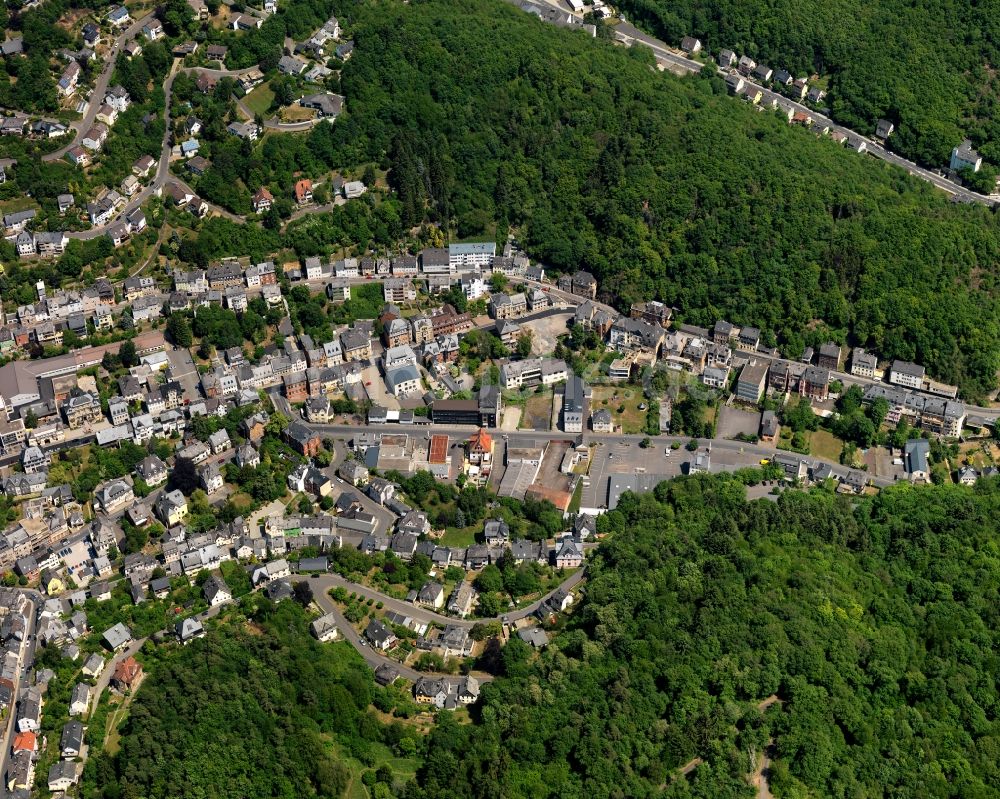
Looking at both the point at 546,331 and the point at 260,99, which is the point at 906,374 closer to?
the point at 546,331

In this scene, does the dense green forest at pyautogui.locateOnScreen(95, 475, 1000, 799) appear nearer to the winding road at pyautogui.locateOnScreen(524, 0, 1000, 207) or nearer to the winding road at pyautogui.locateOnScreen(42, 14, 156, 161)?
the winding road at pyautogui.locateOnScreen(524, 0, 1000, 207)

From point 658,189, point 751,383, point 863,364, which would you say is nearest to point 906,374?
point 863,364

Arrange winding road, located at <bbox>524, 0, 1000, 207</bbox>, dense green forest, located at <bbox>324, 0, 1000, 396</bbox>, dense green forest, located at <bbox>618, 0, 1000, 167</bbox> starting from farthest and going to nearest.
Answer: dense green forest, located at <bbox>618, 0, 1000, 167</bbox> → winding road, located at <bbox>524, 0, 1000, 207</bbox> → dense green forest, located at <bbox>324, 0, 1000, 396</bbox>

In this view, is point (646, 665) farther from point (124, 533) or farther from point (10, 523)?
point (10, 523)

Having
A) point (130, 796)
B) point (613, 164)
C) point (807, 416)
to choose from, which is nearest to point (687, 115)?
point (613, 164)

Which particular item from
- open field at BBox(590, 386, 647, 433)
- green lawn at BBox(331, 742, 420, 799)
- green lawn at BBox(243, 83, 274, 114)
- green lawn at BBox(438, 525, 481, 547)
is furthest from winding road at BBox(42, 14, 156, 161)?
green lawn at BBox(331, 742, 420, 799)

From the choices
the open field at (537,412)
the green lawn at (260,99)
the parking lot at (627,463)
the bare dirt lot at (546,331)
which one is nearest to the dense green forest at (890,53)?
the bare dirt lot at (546,331)
